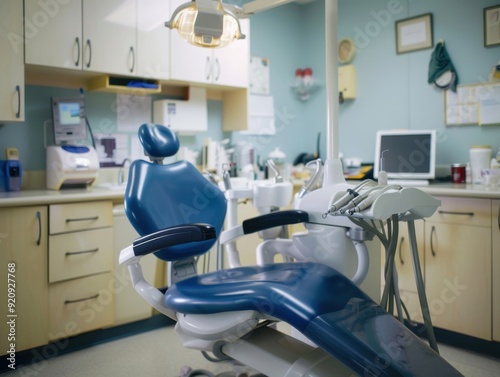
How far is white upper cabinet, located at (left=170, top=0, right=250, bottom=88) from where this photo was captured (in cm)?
333

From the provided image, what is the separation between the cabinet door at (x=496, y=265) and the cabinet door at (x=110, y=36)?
7.78 ft

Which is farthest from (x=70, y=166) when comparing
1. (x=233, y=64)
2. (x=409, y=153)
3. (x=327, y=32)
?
(x=409, y=153)

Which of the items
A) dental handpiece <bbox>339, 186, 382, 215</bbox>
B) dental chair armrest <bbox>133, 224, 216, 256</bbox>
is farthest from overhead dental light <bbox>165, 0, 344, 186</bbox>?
dental chair armrest <bbox>133, 224, 216, 256</bbox>

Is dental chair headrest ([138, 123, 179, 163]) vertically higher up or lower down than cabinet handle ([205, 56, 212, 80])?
lower down

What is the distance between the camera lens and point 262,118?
171 inches

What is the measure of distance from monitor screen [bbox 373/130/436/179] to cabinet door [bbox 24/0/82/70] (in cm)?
214

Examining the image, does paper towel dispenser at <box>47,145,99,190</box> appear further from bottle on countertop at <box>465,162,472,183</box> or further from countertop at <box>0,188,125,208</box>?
bottle on countertop at <box>465,162,472,183</box>

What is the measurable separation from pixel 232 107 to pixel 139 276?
2366mm

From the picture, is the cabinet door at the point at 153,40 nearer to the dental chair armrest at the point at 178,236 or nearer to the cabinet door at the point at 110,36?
the cabinet door at the point at 110,36

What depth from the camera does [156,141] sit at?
203 centimetres

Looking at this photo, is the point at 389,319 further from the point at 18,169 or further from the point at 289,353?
the point at 18,169

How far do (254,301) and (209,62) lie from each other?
7.92 feet

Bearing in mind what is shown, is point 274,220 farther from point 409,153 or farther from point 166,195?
point 409,153

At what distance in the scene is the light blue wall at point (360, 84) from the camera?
3.28 meters
